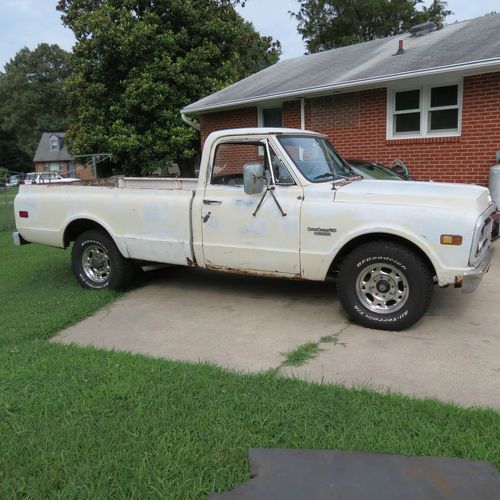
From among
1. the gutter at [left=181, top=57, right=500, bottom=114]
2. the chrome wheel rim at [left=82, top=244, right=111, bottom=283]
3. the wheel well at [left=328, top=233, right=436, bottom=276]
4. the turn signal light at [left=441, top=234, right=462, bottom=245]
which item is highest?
the gutter at [left=181, top=57, right=500, bottom=114]

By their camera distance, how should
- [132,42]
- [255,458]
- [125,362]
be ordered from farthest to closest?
[132,42] < [125,362] < [255,458]

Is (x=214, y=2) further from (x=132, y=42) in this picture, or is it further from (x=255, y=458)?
(x=255, y=458)

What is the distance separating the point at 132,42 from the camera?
61.5 ft

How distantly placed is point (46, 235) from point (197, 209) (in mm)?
2437

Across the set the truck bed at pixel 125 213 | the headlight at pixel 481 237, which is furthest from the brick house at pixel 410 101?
the truck bed at pixel 125 213

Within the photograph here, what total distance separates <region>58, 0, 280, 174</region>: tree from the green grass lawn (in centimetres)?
1624

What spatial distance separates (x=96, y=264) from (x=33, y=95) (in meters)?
66.0

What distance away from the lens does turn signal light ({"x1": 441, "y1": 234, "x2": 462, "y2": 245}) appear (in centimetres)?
436

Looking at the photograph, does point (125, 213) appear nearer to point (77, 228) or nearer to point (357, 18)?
point (77, 228)

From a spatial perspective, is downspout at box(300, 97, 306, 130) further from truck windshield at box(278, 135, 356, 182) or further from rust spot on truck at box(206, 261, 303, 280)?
rust spot on truck at box(206, 261, 303, 280)

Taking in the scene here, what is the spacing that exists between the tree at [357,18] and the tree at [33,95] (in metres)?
40.7

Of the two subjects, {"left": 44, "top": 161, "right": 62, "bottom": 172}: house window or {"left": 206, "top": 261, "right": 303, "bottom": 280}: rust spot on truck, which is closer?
{"left": 206, "top": 261, "right": 303, "bottom": 280}: rust spot on truck

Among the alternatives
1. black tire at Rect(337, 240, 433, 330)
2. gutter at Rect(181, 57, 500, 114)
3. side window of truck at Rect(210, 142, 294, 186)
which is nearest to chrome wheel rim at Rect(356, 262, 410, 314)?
black tire at Rect(337, 240, 433, 330)

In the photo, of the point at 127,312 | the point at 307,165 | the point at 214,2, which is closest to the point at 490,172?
the point at 307,165
